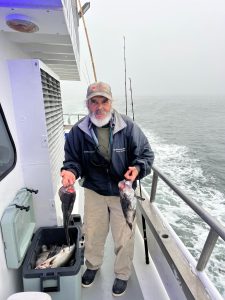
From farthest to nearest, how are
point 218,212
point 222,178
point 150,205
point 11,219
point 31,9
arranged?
point 222,178, point 218,212, point 150,205, point 11,219, point 31,9

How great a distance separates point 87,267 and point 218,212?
4.45 metres

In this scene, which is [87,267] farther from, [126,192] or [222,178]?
[222,178]

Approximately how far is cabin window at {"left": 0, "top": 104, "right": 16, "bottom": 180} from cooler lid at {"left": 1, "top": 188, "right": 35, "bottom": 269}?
24cm

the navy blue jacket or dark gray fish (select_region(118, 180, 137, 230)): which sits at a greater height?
the navy blue jacket

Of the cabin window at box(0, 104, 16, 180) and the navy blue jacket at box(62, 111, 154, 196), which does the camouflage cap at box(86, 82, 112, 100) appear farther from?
the cabin window at box(0, 104, 16, 180)

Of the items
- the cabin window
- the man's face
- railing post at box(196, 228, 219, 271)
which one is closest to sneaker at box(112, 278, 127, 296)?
railing post at box(196, 228, 219, 271)

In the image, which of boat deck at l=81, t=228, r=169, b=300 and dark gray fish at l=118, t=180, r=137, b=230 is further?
boat deck at l=81, t=228, r=169, b=300

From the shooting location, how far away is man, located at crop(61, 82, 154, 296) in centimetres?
197

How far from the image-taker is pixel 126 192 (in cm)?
187

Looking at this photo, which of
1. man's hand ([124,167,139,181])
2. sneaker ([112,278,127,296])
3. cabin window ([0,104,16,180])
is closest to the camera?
man's hand ([124,167,139,181])

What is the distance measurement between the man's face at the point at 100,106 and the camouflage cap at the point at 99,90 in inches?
1.7

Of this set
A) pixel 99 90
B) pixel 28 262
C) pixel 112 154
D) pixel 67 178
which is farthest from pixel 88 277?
pixel 99 90

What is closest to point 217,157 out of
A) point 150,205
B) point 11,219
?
point 150,205

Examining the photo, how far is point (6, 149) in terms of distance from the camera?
6.82 feet
